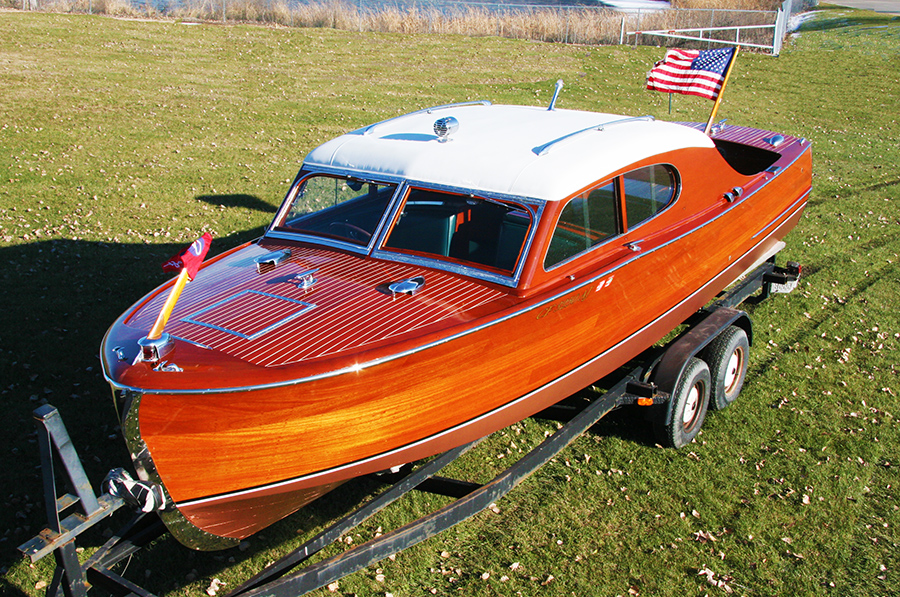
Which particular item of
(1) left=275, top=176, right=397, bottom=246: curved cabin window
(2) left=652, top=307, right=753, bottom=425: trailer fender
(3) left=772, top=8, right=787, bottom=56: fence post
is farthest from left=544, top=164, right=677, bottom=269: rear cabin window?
(3) left=772, top=8, right=787, bottom=56: fence post

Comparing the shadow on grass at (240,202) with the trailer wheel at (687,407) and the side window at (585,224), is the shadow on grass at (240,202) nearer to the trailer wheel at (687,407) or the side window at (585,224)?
the side window at (585,224)

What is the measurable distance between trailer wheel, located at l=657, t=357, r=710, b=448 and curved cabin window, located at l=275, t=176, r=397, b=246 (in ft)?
7.91

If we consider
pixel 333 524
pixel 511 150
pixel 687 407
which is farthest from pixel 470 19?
pixel 333 524

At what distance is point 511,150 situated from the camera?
476 cm

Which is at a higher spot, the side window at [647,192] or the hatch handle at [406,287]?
the side window at [647,192]

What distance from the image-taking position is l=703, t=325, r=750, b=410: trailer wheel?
530 cm

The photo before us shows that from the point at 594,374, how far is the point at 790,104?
16.5 meters

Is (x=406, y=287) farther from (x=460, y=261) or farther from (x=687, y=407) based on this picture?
(x=687, y=407)

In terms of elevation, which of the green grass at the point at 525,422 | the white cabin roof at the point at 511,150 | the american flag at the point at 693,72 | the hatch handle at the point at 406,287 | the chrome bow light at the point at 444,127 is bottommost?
the green grass at the point at 525,422

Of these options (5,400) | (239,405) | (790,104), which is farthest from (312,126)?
(790,104)

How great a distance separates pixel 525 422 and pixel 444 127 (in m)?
2.35

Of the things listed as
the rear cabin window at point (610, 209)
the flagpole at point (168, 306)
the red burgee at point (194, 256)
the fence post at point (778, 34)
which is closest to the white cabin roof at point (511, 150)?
the rear cabin window at point (610, 209)

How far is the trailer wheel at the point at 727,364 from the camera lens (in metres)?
5.30

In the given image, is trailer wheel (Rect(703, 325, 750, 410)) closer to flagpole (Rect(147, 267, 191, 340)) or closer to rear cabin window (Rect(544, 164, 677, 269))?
rear cabin window (Rect(544, 164, 677, 269))
